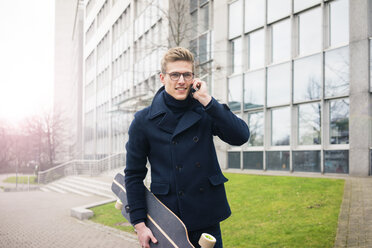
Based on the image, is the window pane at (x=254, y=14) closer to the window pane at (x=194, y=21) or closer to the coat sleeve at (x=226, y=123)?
the window pane at (x=194, y=21)

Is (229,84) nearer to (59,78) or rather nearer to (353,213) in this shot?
(353,213)

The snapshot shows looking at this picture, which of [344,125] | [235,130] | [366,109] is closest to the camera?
[235,130]

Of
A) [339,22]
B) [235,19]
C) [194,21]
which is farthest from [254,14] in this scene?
[194,21]

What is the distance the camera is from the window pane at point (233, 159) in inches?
719

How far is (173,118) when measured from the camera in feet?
8.23

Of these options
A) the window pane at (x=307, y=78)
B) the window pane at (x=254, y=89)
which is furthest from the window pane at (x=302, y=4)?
the window pane at (x=254, y=89)

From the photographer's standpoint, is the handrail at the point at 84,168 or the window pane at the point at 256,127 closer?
the window pane at the point at 256,127

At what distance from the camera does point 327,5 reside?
14.4 m

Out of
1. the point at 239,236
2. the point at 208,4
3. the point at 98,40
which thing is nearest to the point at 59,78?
the point at 98,40

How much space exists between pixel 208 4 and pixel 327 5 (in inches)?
322

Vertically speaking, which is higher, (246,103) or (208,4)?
(208,4)

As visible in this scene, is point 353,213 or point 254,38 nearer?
point 353,213

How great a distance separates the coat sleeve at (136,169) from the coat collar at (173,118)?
0.14m

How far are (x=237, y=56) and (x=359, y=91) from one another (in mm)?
7353
